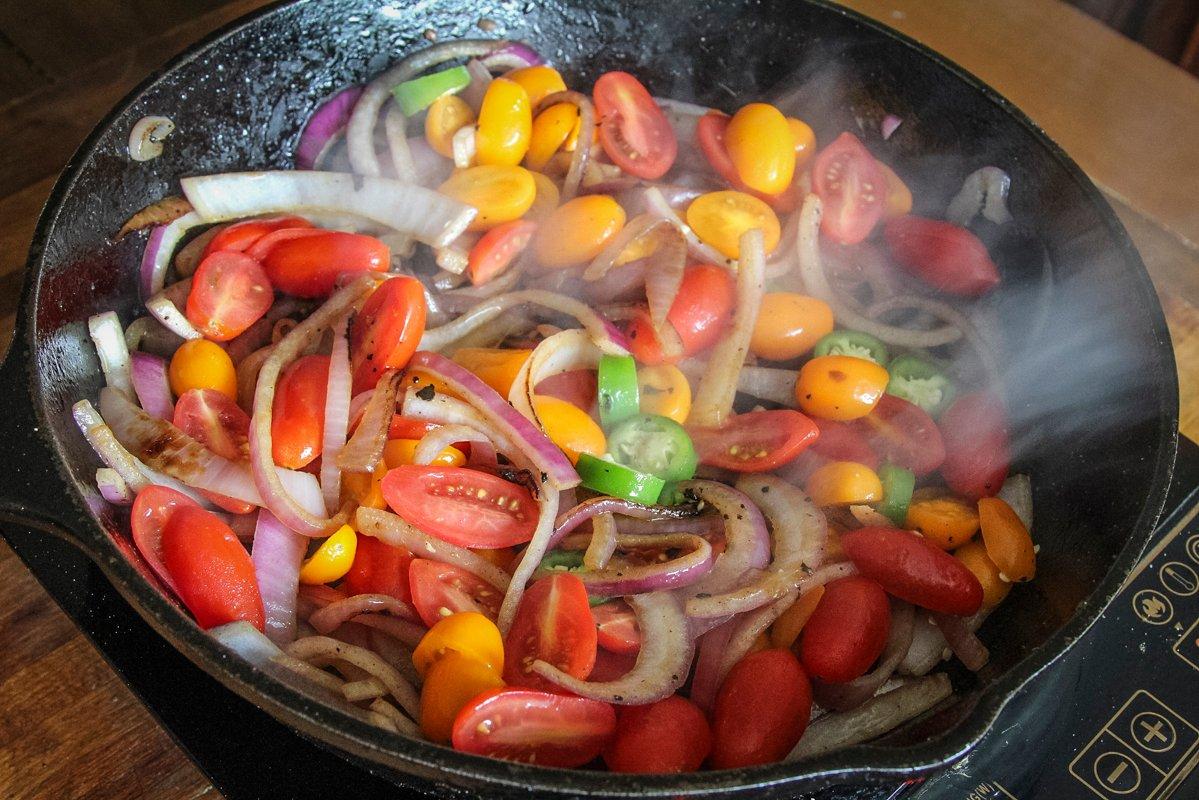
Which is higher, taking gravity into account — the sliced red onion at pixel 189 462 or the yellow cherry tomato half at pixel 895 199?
the yellow cherry tomato half at pixel 895 199

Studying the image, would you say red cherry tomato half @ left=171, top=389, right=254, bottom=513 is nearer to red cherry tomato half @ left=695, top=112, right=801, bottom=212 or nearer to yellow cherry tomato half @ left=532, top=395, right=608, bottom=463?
yellow cherry tomato half @ left=532, top=395, right=608, bottom=463

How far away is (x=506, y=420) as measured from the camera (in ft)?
5.45

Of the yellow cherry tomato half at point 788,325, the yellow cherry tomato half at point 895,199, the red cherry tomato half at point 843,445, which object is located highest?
the yellow cherry tomato half at point 895,199

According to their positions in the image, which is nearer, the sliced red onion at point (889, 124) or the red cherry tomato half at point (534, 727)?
the red cherry tomato half at point (534, 727)

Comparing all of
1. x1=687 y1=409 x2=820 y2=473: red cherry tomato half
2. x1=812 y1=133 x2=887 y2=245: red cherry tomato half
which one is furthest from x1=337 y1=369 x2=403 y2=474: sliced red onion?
x1=812 y1=133 x2=887 y2=245: red cherry tomato half

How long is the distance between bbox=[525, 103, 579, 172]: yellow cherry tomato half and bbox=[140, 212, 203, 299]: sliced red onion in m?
0.77

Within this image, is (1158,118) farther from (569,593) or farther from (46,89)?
(46,89)

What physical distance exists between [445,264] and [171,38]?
1096 millimetres

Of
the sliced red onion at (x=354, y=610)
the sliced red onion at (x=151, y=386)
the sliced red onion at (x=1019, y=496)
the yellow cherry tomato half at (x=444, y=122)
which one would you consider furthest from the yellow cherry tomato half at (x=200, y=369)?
the sliced red onion at (x=1019, y=496)

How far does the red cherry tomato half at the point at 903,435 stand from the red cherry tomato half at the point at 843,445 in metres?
0.02

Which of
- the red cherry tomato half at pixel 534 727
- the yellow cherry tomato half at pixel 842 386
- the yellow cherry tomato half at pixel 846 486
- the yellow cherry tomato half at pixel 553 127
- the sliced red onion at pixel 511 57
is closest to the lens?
the red cherry tomato half at pixel 534 727

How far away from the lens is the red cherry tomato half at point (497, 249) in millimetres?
1992

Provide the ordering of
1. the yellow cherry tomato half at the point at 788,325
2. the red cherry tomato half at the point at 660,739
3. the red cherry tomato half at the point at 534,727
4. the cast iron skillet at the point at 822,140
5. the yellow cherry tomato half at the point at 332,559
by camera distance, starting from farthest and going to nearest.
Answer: the yellow cherry tomato half at the point at 788,325 → the yellow cherry tomato half at the point at 332,559 → the red cherry tomato half at the point at 660,739 → the red cherry tomato half at the point at 534,727 → the cast iron skillet at the point at 822,140

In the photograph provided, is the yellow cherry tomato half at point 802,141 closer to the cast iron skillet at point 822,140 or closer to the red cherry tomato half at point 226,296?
the cast iron skillet at point 822,140
